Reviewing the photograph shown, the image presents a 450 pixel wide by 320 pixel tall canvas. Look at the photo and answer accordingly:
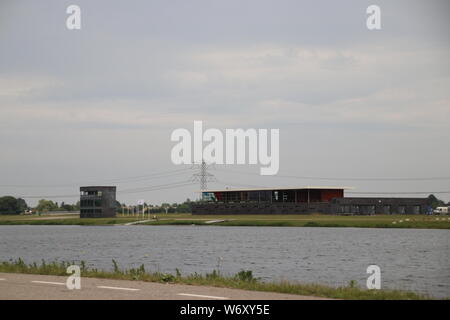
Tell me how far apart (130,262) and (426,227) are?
264 feet

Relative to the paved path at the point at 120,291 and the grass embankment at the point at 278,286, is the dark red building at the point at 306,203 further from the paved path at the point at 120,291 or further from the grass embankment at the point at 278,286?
the paved path at the point at 120,291

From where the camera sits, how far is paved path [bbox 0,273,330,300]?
18844mm

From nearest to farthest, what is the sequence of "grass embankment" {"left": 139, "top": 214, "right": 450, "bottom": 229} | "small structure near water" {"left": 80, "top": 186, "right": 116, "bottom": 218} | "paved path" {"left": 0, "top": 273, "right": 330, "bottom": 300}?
"paved path" {"left": 0, "top": 273, "right": 330, "bottom": 300}, "grass embankment" {"left": 139, "top": 214, "right": 450, "bottom": 229}, "small structure near water" {"left": 80, "top": 186, "right": 116, "bottom": 218}

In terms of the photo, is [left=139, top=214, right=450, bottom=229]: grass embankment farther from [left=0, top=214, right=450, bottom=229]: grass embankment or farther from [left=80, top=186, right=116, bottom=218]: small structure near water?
[left=80, top=186, right=116, bottom=218]: small structure near water

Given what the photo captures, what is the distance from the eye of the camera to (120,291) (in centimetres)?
2022

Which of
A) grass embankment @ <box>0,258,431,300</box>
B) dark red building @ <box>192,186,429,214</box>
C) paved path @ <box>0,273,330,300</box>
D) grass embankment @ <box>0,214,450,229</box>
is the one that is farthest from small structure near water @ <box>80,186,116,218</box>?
paved path @ <box>0,273,330,300</box>

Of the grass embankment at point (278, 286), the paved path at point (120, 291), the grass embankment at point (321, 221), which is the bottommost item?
the grass embankment at point (321, 221)

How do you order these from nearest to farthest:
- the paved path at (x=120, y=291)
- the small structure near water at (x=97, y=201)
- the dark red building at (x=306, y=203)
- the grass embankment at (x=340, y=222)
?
1. the paved path at (x=120, y=291)
2. the grass embankment at (x=340, y=222)
3. the dark red building at (x=306, y=203)
4. the small structure near water at (x=97, y=201)

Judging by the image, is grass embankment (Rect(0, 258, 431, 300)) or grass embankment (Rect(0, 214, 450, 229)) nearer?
grass embankment (Rect(0, 258, 431, 300))

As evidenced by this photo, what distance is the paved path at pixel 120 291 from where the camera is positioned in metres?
18.8

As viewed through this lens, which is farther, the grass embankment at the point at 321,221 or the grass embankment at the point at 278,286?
the grass embankment at the point at 321,221

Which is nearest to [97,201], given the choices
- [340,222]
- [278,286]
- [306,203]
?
[306,203]

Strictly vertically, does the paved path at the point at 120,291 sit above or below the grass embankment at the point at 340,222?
above

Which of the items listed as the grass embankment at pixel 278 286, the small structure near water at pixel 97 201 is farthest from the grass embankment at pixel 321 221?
the grass embankment at pixel 278 286
